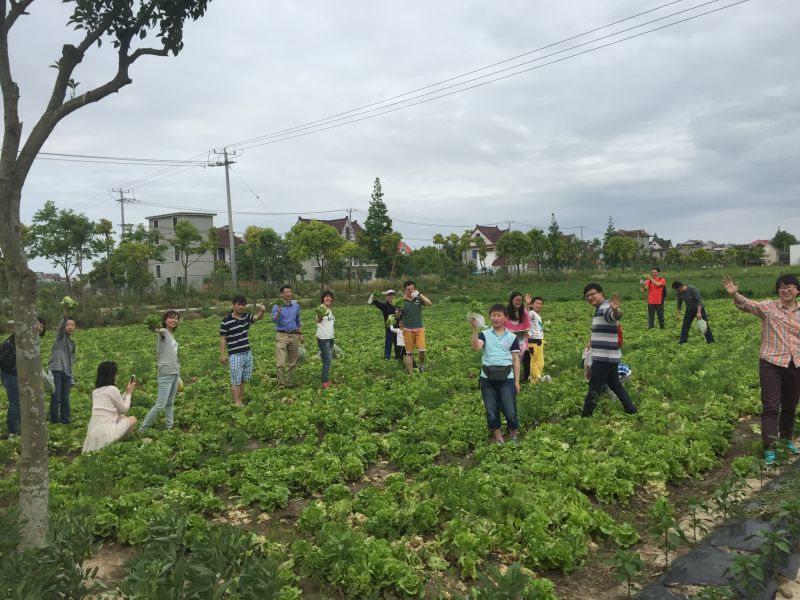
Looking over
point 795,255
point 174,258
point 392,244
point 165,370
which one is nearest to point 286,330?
point 165,370

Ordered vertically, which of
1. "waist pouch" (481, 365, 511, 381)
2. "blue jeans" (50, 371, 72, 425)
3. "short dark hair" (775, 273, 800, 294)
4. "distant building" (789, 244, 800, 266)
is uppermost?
"distant building" (789, 244, 800, 266)

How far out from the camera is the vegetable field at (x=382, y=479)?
4438 millimetres

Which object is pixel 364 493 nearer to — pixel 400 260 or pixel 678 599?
pixel 678 599

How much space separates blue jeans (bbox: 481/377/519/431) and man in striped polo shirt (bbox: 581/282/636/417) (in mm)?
1519

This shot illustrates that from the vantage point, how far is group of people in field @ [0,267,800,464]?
674 centimetres

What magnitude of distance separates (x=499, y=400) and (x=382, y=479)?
6.12 feet

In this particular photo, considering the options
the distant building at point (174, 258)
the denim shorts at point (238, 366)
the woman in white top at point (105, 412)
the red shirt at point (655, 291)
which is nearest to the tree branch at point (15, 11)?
the woman in white top at point (105, 412)

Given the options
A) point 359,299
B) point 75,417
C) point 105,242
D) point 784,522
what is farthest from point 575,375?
point 105,242

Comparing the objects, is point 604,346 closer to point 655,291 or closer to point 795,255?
point 655,291

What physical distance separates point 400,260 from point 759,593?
172 ft

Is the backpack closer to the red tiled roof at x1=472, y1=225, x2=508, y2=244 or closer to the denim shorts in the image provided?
the denim shorts

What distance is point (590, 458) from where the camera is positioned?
6629mm

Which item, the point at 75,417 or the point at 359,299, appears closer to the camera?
the point at 75,417

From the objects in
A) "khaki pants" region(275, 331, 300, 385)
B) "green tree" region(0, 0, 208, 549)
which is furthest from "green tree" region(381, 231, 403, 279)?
"green tree" region(0, 0, 208, 549)
